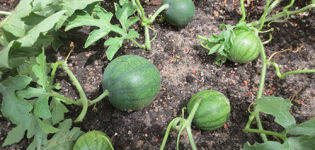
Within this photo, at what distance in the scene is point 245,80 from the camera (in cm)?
292

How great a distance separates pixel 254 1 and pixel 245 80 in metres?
1.05

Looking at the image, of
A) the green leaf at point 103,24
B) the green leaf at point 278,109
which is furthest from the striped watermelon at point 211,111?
the green leaf at point 103,24

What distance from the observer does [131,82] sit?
92.7 inches

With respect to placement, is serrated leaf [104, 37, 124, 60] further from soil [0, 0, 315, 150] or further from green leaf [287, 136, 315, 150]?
green leaf [287, 136, 315, 150]

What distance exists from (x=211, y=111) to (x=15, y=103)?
152cm

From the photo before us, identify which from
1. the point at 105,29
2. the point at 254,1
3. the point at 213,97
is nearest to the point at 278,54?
the point at 254,1

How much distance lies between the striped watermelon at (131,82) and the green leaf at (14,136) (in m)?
0.81

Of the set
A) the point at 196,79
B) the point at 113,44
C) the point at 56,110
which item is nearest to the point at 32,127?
the point at 56,110

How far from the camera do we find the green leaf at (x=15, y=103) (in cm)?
209

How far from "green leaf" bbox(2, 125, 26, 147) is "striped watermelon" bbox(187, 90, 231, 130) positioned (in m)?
1.49

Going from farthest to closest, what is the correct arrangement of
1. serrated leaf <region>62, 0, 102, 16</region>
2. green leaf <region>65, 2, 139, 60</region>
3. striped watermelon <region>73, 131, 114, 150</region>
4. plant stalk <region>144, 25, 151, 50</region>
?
1. plant stalk <region>144, 25, 151, 50</region>
2. green leaf <region>65, 2, 139, 60</region>
3. serrated leaf <region>62, 0, 102, 16</region>
4. striped watermelon <region>73, 131, 114, 150</region>

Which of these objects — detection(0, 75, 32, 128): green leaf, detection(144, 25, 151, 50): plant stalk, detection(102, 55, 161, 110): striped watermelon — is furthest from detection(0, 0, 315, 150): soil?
detection(0, 75, 32, 128): green leaf

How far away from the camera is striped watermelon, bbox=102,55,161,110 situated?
2363 mm

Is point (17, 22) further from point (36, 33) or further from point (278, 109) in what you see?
point (278, 109)
